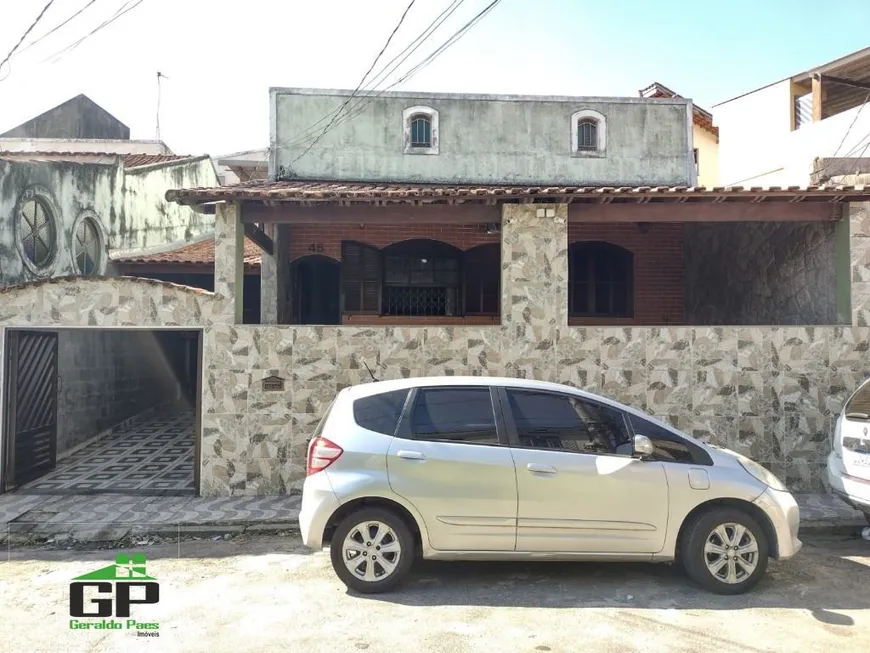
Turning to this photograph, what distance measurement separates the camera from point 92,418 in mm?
10828

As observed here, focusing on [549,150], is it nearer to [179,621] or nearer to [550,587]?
[550,587]

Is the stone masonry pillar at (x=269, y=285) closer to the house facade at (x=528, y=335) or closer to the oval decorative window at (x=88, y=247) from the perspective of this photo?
the house facade at (x=528, y=335)

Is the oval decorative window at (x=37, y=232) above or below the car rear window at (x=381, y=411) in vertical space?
above

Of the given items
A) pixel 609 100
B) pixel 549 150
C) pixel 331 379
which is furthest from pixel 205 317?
pixel 609 100

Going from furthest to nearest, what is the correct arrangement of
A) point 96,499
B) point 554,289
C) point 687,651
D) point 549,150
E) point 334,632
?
point 549,150
point 554,289
point 96,499
point 334,632
point 687,651

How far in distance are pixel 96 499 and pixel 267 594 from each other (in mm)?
3987

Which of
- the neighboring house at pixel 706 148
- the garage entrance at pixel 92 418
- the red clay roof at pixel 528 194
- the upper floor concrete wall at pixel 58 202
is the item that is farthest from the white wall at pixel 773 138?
the upper floor concrete wall at pixel 58 202

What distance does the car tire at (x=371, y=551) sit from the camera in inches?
181

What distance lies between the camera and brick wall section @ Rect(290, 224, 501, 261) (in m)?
11.6

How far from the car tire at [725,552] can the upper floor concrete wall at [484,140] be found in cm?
895

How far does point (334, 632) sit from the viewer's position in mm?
3988

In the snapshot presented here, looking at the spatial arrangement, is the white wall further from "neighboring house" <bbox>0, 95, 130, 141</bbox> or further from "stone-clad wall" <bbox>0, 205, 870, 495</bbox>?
"neighboring house" <bbox>0, 95, 130, 141</bbox>

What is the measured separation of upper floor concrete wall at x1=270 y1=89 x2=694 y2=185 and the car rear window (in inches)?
317

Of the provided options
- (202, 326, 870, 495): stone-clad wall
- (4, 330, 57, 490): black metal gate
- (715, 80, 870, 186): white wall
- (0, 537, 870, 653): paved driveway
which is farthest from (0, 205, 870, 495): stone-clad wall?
(715, 80, 870, 186): white wall
